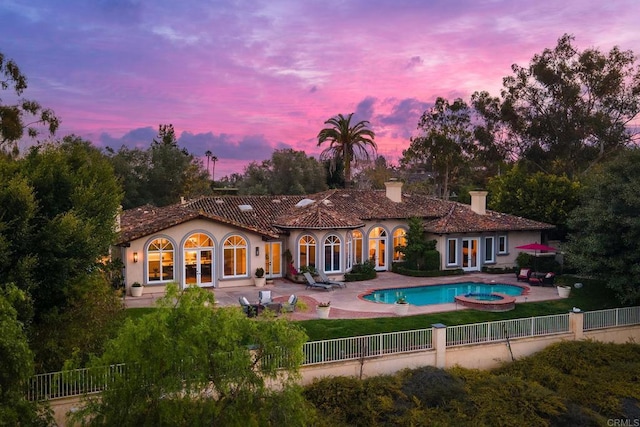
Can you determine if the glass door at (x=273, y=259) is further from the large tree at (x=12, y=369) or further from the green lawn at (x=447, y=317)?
the large tree at (x=12, y=369)

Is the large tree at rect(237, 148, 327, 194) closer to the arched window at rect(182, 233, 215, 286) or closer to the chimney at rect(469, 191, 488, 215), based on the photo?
the chimney at rect(469, 191, 488, 215)

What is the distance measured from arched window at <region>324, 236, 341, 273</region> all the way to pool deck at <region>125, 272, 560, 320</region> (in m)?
1.36

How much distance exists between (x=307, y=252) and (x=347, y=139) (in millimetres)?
19185

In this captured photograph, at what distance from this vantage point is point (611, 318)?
1967 centimetres

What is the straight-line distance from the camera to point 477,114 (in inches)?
1866

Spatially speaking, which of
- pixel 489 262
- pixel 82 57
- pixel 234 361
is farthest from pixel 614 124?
pixel 234 361

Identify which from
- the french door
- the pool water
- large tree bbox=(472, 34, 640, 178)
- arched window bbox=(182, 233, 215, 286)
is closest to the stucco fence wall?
the pool water

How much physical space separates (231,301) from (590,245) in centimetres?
1541

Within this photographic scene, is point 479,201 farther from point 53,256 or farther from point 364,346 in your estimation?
point 53,256

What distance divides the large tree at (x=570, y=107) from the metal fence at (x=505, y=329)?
1105 inches

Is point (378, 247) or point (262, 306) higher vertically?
point (378, 247)

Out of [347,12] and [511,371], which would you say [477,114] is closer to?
[347,12]

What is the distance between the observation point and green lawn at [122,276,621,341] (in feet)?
59.1
